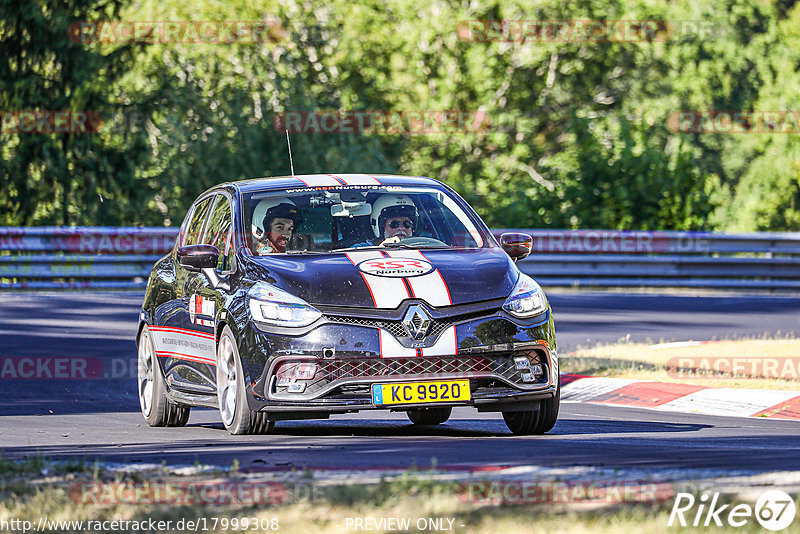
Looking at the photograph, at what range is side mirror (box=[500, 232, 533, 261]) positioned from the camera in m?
9.27

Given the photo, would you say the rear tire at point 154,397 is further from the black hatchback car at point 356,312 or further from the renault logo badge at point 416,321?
the renault logo badge at point 416,321

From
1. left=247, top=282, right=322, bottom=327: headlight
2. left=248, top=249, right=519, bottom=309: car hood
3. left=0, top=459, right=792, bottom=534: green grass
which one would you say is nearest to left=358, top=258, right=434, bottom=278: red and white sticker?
left=248, top=249, right=519, bottom=309: car hood

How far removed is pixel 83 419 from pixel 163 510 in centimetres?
477

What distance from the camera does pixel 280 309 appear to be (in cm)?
823

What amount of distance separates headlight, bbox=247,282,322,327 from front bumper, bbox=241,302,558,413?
0.06 meters

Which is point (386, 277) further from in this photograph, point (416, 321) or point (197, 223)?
point (197, 223)

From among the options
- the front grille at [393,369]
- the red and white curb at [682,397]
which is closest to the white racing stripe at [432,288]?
the front grille at [393,369]

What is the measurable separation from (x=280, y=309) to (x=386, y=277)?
0.63 meters

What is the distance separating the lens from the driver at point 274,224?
9023 millimetres

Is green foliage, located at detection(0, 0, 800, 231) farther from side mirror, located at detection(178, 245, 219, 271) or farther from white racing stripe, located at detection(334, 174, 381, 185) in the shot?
side mirror, located at detection(178, 245, 219, 271)

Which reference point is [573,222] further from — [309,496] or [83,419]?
[309,496]

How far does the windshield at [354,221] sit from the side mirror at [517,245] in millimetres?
137

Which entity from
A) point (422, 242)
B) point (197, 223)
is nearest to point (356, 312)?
point (422, 242)

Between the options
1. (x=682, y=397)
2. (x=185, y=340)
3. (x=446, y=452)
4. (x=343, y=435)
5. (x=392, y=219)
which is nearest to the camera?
(x=446, y=452)
